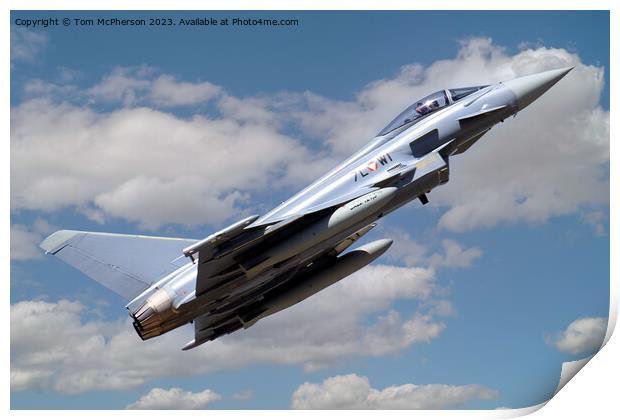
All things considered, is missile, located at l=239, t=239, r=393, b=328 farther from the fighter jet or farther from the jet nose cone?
the jet nose cone

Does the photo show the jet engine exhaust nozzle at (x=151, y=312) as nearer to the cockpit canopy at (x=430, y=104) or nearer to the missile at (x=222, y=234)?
the missile at (x=222, y=234)

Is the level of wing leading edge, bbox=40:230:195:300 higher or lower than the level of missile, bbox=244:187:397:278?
higher

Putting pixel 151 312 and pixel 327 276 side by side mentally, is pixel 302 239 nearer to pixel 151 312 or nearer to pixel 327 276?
pixel 327 276

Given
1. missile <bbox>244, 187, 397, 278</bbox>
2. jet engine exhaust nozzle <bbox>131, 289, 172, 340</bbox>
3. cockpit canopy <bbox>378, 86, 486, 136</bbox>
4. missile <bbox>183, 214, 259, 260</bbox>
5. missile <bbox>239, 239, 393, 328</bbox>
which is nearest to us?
missile <bbox>183, 214, 259, 260</bbox>

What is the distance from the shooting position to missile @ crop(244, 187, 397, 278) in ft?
55.4

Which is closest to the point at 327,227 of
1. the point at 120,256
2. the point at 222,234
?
the point at 222,234

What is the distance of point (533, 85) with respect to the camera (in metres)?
18.6

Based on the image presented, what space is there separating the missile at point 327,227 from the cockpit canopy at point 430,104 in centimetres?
267

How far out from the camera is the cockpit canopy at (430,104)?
749 inches

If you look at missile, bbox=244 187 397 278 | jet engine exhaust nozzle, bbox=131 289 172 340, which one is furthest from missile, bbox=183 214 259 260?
jet engine exhaust nozzle, bbox=131 289 172 340

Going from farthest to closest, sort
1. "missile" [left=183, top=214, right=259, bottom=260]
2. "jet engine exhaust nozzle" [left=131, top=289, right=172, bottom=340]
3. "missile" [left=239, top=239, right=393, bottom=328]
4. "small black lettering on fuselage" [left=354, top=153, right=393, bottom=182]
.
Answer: "missile" [left=239, top=239, right=393, bottom=328]
"small black lettering on fuselage" [left=354, top=153, right=393, bottom=182]
"jet engine exhaust nozzle" [left=131, top=289, right=172, bottom=340]
"missile" [left=183, top=214, right=259, bottom=260]

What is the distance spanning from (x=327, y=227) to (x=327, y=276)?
3.57 m

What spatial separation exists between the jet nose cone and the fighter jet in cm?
3

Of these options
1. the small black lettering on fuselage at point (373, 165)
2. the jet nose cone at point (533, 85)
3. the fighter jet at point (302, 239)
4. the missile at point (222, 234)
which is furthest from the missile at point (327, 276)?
the jet nose cone at point (533, 85)
